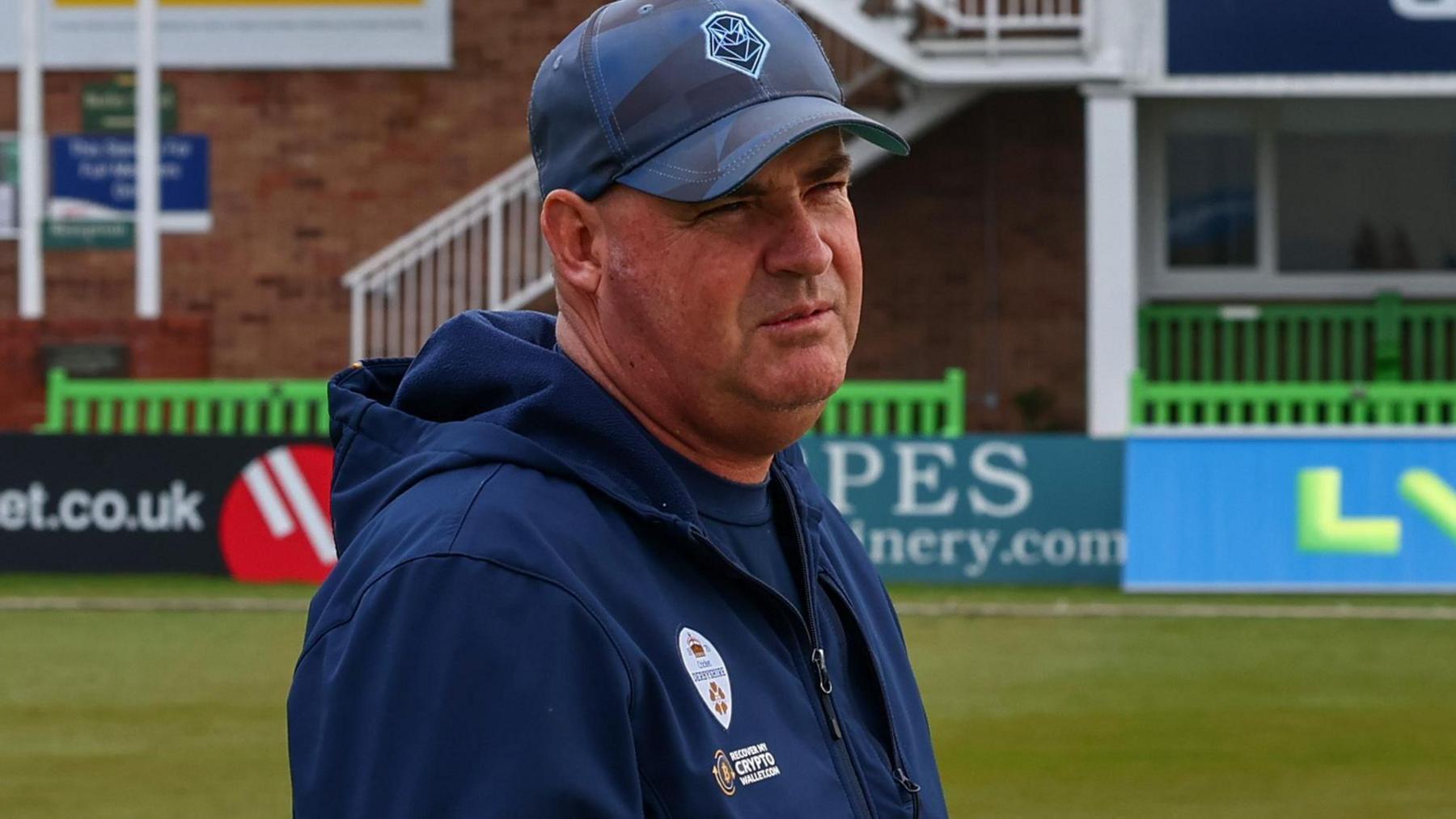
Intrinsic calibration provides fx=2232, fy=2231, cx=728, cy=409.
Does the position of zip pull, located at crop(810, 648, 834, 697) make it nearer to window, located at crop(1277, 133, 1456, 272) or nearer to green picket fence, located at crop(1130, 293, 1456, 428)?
green picket fence, located at crop(1130, 293, 1456, 428)

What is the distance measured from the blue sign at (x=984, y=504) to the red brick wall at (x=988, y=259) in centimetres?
481

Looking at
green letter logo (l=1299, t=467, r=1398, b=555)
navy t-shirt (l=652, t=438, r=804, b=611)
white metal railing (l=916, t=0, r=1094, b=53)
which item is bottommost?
green letter logo (l=1299, t=467, r=1398, b=555)

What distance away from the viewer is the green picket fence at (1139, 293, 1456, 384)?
18312 mm

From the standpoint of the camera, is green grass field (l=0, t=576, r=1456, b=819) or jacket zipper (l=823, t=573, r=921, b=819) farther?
green grass field (l=0, t=576, r=1456, b=819)

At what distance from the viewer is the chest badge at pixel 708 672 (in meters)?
1.96

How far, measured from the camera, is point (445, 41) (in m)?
18.7

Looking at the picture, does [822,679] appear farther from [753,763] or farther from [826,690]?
[753,763]

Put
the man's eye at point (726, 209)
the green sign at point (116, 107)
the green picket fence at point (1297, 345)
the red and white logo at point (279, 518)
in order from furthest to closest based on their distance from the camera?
1. the green sign at point (116, 107)
2. the green picket fence at point (1297, 345)
3. the red and white logo at point (279, 518)
4. the man's eye at point (726, 209)

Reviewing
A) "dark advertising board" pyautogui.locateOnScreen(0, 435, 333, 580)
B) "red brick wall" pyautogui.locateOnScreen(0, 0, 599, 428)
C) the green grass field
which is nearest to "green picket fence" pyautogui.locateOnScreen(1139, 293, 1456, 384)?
"red brick wall" pyautogui.locateOnScreen(0, 0, 599, 428)

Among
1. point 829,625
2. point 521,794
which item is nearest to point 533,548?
point 521,794

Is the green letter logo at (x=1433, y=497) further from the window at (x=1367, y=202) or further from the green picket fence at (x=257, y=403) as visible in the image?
the window at (x=1367, y=202)

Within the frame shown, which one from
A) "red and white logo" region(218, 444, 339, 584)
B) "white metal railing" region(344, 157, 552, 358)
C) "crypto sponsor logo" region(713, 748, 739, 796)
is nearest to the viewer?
"crypto sponsor logo" region(713, 748, 739, 796)

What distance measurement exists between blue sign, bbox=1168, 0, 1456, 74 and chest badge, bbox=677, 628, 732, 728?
1425cm

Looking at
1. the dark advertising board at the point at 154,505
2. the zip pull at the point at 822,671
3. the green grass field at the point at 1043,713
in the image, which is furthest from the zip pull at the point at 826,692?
the dark advertising board at the point at 154,505
